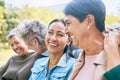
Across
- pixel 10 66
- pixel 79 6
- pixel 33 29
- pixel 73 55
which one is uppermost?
pixel 79 6

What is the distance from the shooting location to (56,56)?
5.66ft

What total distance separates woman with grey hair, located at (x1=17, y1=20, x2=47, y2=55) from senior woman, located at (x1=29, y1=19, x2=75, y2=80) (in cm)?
28

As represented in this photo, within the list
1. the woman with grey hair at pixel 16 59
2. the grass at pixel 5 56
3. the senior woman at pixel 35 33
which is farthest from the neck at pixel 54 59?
the grass at pixel 5 56

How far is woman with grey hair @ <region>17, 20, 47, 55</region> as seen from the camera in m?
2.03

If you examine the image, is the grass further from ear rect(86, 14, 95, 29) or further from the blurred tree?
ear rect(86, 14, 95, 29)

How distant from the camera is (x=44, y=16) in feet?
15.0

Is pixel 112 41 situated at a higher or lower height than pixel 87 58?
higher

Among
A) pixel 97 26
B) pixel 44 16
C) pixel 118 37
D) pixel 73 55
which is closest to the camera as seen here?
pixel 118 37

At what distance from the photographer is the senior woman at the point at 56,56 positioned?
1643 mm

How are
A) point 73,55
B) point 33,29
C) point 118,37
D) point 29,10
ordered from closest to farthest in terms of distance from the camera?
1. point 118,37
2. point 73,55
3. point 33,29
4. point 29,10

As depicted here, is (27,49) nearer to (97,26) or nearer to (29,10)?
(97,26)

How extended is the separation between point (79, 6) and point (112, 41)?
27 cm

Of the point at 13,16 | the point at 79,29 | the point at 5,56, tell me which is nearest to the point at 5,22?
the point at 13,16

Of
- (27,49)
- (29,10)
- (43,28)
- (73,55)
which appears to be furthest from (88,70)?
(29,10)
